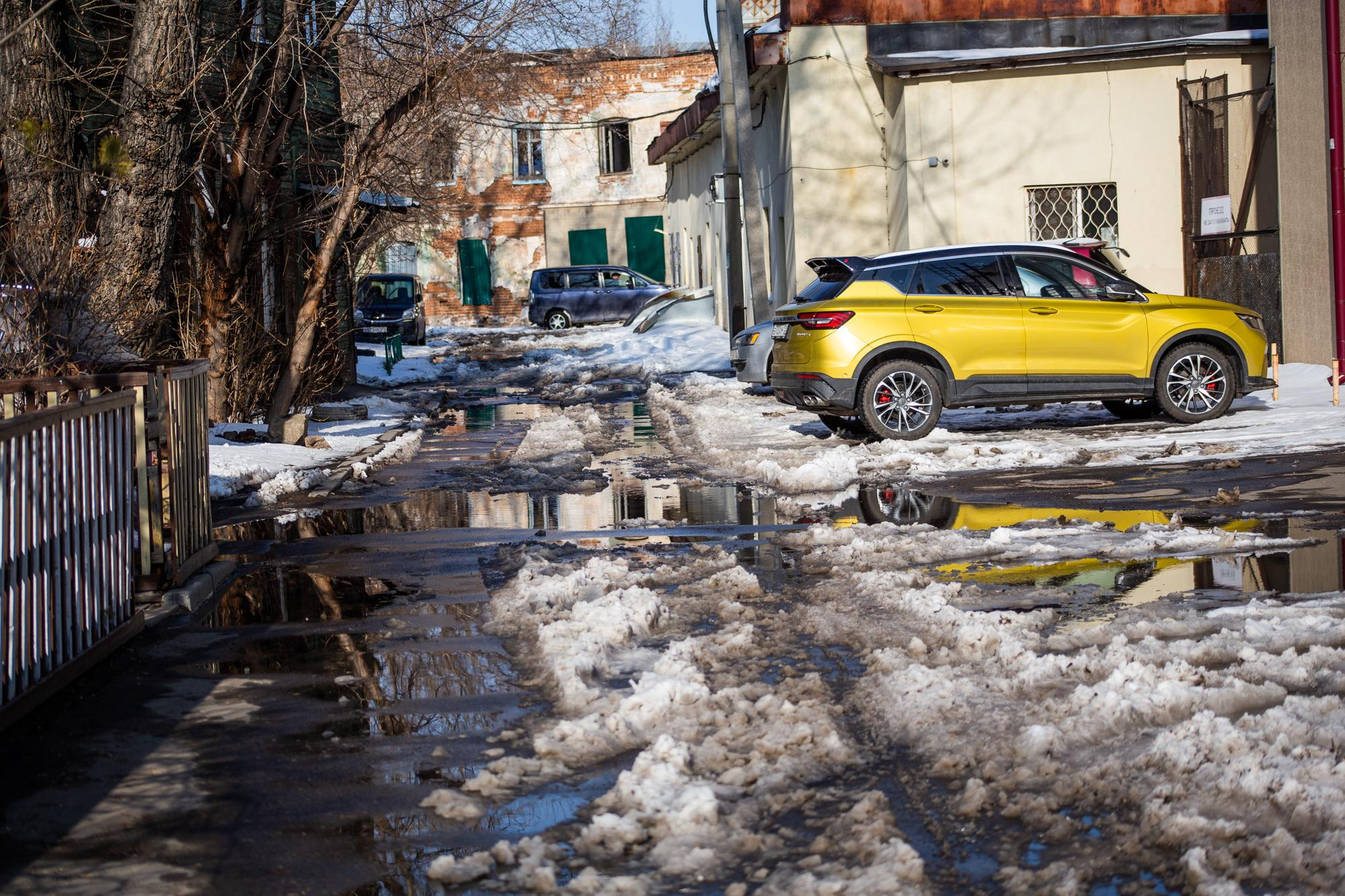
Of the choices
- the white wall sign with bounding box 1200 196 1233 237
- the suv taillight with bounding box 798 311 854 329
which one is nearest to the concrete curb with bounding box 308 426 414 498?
the suv taillight with bounding box 798 311 854 329

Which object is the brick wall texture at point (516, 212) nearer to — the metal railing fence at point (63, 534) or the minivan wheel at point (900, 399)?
the minivan wheel at point (900, 399)

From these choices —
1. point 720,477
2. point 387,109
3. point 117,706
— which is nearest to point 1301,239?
point 720,477

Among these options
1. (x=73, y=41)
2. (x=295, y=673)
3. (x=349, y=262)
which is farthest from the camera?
(x=349, y=262)

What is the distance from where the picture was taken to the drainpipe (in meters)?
15.8

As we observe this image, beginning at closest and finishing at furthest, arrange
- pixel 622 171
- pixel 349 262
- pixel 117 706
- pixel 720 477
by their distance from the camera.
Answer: pixel 117 706 < pixel 720 477 < pixel 349 262 < pixel 622 171

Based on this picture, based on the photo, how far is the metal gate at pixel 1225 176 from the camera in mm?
19281

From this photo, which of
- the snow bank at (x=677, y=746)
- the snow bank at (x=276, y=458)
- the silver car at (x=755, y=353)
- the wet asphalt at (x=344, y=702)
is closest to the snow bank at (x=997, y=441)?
the wet asphalt at (x=344, y=702)

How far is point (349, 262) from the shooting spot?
71.7 feet

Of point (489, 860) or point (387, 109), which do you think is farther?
point (387, 109)

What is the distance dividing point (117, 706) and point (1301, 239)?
1536cm

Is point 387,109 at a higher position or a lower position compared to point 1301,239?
higher

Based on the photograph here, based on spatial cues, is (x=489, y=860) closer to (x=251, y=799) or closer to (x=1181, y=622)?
(x=251, y=799)

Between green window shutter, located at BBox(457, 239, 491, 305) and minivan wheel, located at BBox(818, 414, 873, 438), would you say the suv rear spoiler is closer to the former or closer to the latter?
minivan wheel, located at BBox(818, 414, 873, 438)

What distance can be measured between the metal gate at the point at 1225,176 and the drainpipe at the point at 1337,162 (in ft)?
9.72
